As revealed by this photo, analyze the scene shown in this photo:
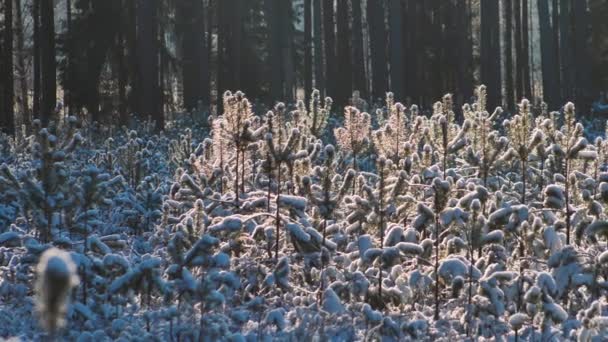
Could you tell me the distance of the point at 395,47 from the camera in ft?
73.5

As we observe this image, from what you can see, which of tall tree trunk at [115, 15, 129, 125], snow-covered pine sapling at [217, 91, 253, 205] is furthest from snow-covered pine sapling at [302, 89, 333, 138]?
tall tree trunk at [115, 15, 129, 125]

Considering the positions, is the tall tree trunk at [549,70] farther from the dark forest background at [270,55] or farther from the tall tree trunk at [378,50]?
the tall tree trunk at [378,50]

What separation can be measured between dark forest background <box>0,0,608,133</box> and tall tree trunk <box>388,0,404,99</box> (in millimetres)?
30

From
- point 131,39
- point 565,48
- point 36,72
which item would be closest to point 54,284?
point 36,72

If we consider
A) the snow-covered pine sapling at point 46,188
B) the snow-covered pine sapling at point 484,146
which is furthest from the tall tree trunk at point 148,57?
the snow-covered pine sapling at point 484,146

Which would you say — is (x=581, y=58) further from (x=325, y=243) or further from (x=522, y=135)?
(x=325, y=243)

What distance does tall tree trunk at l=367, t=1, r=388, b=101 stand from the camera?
75.6ft

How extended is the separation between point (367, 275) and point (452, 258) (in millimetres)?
653

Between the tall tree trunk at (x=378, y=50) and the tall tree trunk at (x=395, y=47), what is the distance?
0.68m

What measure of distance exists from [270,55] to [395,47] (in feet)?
22.7

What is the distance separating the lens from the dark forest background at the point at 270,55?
20.5m

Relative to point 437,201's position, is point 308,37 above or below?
above

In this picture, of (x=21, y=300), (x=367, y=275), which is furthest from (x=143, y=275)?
(x=367, y=275)

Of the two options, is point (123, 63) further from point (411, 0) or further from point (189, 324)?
point (189, 324)
